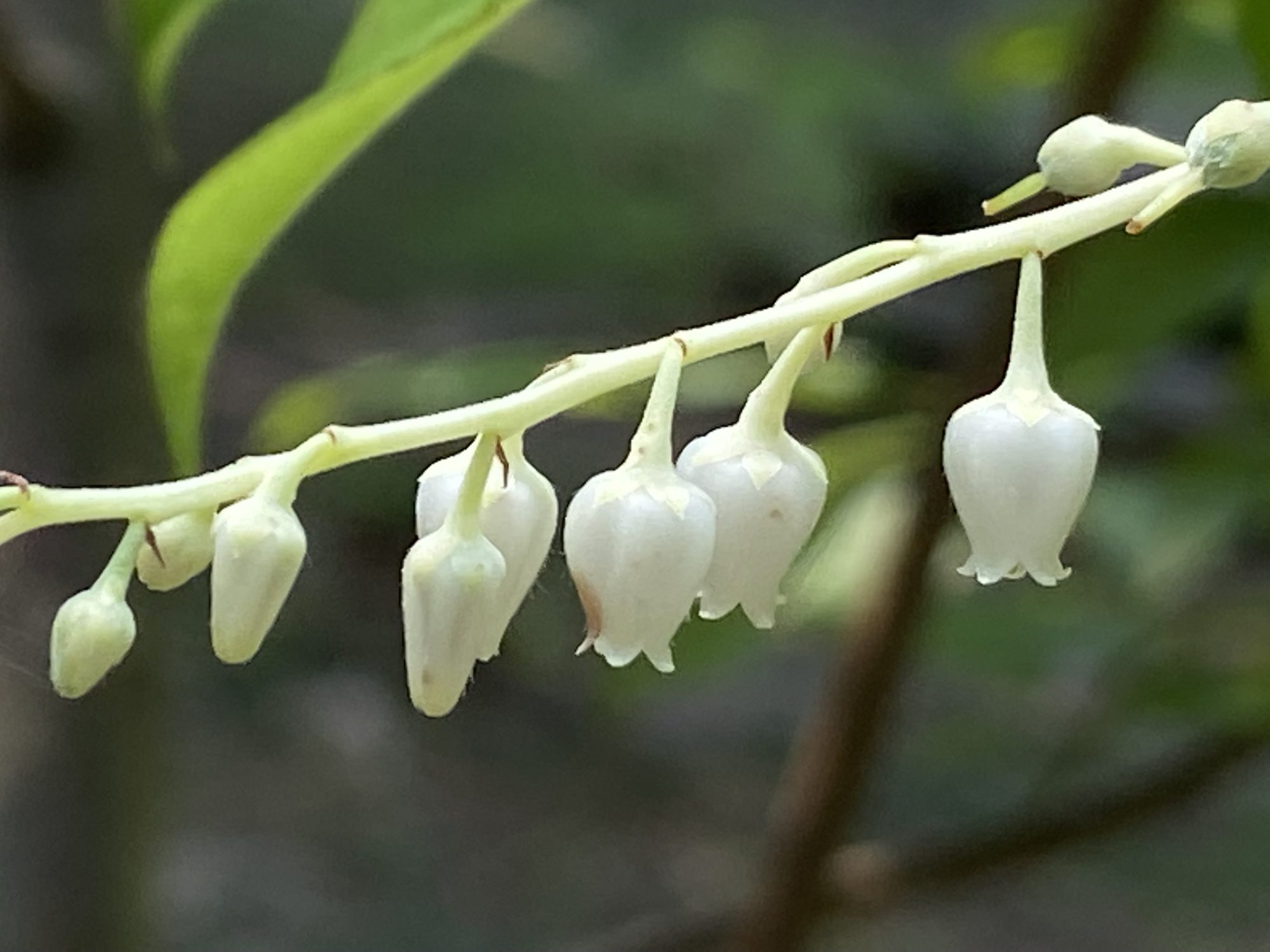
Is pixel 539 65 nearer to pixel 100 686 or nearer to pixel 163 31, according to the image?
pixel 100 686

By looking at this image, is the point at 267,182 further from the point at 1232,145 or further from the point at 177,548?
the point at 1232,145

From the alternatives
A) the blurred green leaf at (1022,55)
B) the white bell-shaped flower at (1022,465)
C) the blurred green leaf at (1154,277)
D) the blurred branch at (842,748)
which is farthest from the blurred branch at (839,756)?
the white bell-shaped flower at (1022,465)

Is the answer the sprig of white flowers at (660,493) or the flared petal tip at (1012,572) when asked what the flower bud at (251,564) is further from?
the flared petal tip at (1012,572)

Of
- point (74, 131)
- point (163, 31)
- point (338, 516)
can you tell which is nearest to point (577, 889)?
point (338, 516)

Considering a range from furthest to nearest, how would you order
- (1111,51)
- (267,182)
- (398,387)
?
(398,387)
(1111,51)
(267,182)

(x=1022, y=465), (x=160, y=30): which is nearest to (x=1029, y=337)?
(x=1022, y=465)

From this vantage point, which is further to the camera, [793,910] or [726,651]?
[726,651]
